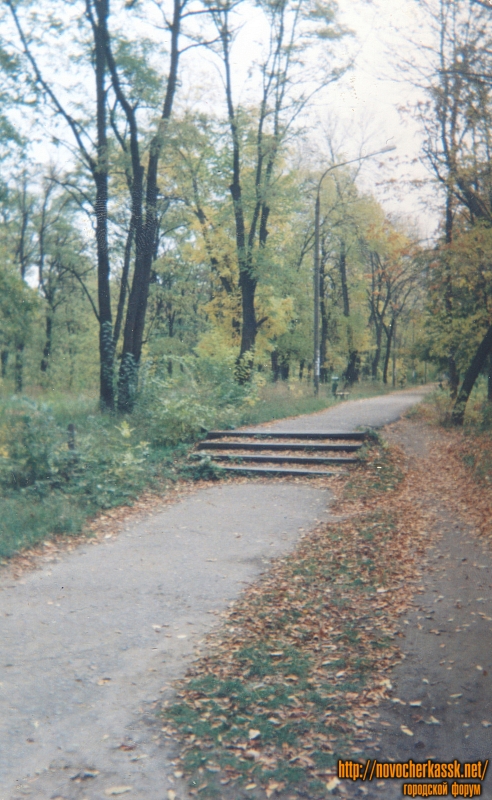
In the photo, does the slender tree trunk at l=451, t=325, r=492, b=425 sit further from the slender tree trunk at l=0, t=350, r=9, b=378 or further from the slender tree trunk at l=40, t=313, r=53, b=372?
the slender tree trunk at l=0, t=350, r=9, b=378

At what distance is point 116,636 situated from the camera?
17.6 ft

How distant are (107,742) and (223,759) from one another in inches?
26.5

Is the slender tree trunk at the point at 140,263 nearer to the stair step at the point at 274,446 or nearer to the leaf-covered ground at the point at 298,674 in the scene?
the stair step at the point at 274,446

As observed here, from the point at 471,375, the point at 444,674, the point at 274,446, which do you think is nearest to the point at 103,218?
the point at 274,446

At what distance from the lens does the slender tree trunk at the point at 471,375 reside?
16328 millimetres

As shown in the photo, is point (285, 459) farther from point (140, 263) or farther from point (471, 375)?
point (140, 263)

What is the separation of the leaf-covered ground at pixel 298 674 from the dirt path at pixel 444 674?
13 centimetres

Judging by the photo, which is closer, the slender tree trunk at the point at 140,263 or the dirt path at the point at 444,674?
the dirt path at the point at 444,674

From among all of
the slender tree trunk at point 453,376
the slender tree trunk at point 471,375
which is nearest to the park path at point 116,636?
the slender tree trunk at point 471,375

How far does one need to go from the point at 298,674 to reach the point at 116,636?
5.05 ft

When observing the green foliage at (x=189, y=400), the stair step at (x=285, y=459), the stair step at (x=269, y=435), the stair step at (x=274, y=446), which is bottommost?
the stair step at (x=285, y=459)

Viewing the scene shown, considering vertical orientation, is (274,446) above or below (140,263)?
below

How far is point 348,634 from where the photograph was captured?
17.7ft

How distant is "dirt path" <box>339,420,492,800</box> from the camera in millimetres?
3648
